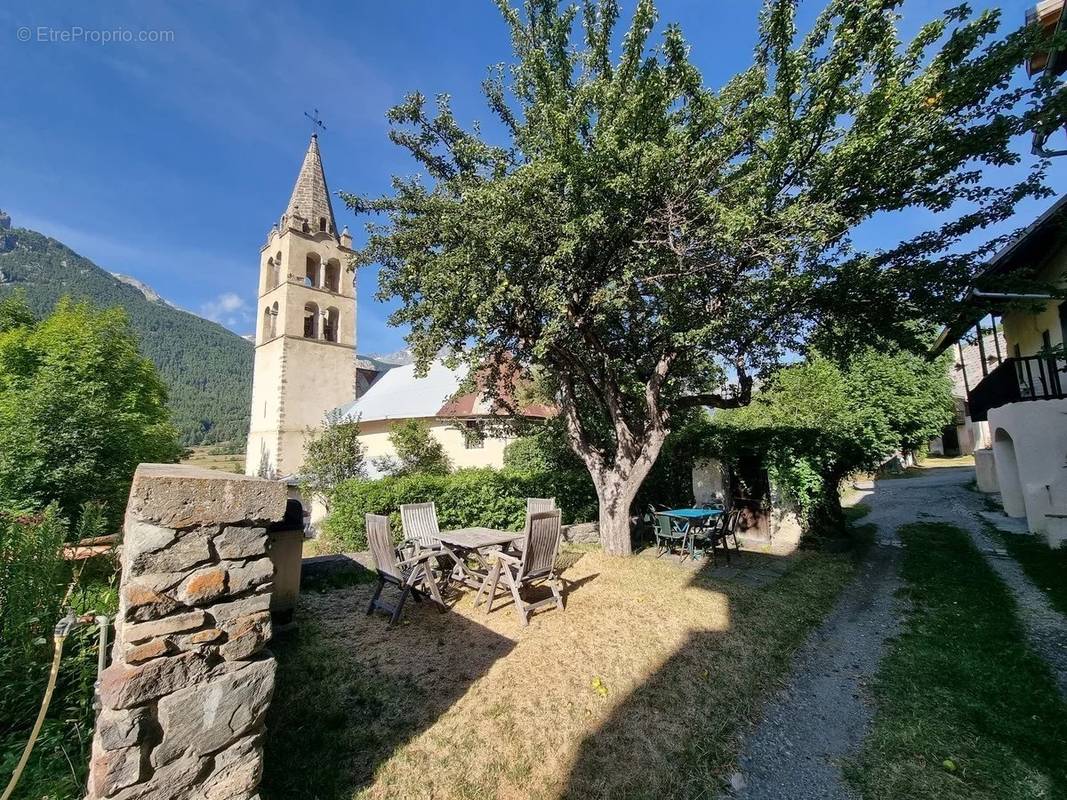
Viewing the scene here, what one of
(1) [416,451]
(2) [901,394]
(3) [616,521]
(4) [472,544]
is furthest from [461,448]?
(2) [901,394]

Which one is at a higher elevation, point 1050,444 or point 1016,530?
point 1050,444

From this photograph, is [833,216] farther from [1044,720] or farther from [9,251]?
[9,251]

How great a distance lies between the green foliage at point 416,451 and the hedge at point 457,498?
25.0 ft

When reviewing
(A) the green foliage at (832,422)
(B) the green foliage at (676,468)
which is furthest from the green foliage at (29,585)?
(A) the green foliage at (832,422)

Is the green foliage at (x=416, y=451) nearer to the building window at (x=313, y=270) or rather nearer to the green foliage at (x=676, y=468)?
the green foliage at (x=676, y=468)

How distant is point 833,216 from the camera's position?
5.42 meters

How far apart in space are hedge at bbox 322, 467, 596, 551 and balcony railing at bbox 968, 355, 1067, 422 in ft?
30.2

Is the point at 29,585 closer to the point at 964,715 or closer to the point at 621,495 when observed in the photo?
the point at 964,715

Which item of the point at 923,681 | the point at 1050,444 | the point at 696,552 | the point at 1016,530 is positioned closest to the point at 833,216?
the point at 923,681

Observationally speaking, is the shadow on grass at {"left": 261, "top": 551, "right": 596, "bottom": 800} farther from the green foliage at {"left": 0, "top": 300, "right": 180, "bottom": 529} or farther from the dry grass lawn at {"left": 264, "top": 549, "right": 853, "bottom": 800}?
the green foliage at {"left": 0, "top": 300, "right": 180, "bottom": 529}

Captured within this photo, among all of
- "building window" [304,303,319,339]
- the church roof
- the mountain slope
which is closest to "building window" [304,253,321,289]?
"building window" [304,303,319,339]

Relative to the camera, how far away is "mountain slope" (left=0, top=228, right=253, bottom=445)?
73.8 m

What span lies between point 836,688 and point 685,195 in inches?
246

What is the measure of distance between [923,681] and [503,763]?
150 inches
